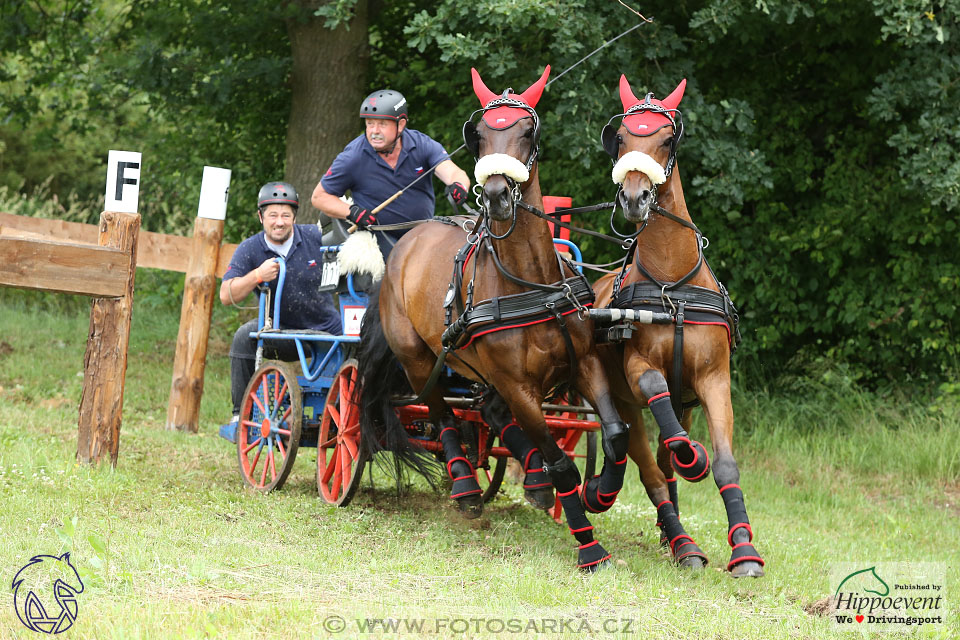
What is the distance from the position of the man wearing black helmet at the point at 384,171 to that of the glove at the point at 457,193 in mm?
175

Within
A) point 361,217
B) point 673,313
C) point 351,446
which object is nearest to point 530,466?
point 673,313

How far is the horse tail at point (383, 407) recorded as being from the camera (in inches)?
252

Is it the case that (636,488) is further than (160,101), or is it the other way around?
(160,101)

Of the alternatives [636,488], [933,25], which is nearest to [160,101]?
[636,488]

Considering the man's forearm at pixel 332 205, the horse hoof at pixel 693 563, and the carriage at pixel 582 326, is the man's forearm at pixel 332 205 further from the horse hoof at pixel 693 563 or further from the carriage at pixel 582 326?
the horse hoof at pixel 693 563

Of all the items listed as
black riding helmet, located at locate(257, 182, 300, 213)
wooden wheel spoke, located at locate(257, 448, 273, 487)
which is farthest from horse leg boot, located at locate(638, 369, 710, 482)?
black riding helmet, located at locate(257, 182, 300, 213)

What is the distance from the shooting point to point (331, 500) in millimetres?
6781

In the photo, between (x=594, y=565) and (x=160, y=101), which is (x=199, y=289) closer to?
(x=160, y=101)

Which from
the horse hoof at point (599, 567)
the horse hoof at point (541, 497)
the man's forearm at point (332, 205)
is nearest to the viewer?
the horse hoof at point (599, 567)

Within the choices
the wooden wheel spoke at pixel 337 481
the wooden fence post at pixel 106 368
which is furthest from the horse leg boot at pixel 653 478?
the wooden fence post at pixel 106 368

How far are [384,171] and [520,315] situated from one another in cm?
216

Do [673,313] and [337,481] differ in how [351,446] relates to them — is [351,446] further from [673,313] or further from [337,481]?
[673,313]

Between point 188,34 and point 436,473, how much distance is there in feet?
24.1

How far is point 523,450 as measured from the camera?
226 inches
